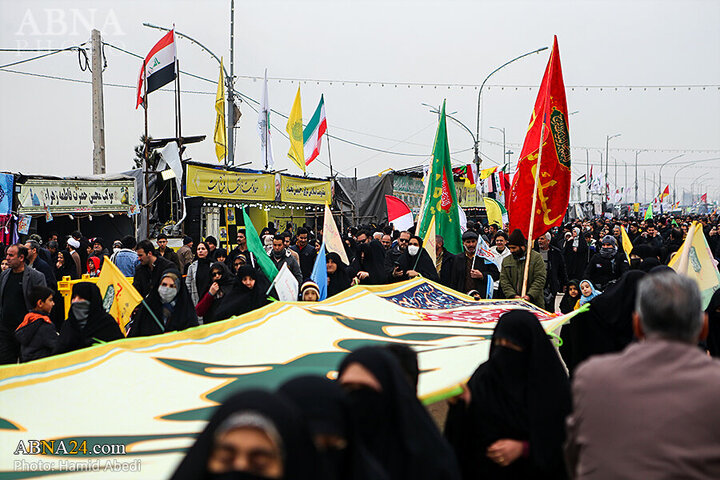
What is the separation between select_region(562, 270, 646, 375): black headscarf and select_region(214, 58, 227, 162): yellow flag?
1376 centimetres

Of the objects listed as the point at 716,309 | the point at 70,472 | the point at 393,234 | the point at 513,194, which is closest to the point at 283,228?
the point at 393,234

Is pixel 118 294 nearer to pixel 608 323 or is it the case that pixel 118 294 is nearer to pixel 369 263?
pixel 369 263

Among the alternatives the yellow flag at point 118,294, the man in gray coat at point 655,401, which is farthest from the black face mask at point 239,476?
the yellow flag at point 118,294

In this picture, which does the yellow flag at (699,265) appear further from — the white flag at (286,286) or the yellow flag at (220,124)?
the yellow flag at (220,124)

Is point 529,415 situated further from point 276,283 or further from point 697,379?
point 276,283

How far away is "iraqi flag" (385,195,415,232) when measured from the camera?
12984mm

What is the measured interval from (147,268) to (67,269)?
3239 mm

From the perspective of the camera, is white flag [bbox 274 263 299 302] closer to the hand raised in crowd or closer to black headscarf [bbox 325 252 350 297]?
black headscarf [bbox 325 252 350 297]

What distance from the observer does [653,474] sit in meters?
1.78

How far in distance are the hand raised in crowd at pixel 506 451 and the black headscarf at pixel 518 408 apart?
0.11 feet

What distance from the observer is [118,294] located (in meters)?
5.77

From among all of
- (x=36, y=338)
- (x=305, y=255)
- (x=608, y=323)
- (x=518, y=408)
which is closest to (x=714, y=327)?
(x=608, y=323)

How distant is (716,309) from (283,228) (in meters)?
15.4

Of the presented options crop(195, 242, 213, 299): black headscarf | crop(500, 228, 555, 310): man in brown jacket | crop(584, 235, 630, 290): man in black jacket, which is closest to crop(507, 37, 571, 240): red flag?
crop(500, 228, 555, 310): man in brown jacket
